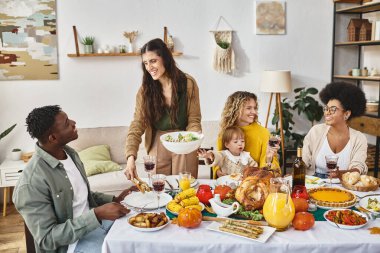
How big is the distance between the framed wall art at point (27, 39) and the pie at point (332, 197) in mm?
3151

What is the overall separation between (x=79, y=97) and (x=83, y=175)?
8.19 feet

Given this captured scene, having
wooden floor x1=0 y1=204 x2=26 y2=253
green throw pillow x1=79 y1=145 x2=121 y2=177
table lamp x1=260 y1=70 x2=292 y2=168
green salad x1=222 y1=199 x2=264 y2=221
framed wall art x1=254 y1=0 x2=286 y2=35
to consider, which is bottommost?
wooden floor x1=0 y1=204 x2=26 y2=253

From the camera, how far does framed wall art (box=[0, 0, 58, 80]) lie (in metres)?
4.06

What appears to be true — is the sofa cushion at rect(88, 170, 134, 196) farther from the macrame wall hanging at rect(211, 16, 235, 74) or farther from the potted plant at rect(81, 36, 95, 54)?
the macrame wall hanging at rect(211, 16, 235, 74)

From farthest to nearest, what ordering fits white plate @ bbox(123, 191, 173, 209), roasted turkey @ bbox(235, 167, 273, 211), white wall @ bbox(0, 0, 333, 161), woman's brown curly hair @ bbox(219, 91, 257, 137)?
white wall @ bbox(0, 0, 333, 161) < woman's brown curly hair @ bbox(219, 91, 257, 137) < white plate @ bbox(123, 191, 173, 209) < roasted turkey @ bbox(235, 167, 273, 211)

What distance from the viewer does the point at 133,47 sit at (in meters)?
4.28

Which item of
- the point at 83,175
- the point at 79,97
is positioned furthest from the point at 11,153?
the point at 83,175

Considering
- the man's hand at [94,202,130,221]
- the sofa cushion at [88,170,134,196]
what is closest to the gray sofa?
the sofa cushion at [88,170,134,196]

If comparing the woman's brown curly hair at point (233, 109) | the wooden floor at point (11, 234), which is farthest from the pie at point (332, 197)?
the wooden floor at point (11, 234)

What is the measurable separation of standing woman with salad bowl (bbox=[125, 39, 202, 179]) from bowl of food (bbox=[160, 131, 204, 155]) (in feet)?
1.04

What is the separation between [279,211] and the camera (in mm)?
1575

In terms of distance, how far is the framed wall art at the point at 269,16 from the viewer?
440cm

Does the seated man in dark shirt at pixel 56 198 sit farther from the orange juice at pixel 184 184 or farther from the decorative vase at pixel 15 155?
the decorative vase at pixel 15 155

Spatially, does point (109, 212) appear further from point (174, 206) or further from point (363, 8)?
point (363, 8)
